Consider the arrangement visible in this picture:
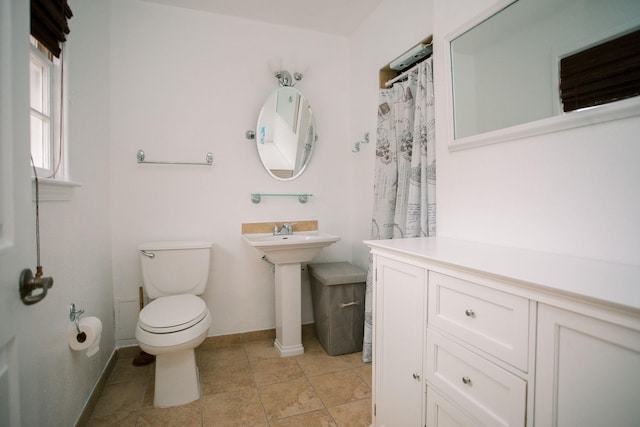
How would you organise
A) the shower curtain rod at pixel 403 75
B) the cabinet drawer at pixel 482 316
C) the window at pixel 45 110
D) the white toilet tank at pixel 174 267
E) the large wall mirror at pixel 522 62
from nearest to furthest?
the cabinet drawer at pixel 482 316, the large wall mirror at pixel 522 62, the window at pixel 45 110, the shower curtain rod at pixel 403 75, the white toilet tank at pixel 174 267

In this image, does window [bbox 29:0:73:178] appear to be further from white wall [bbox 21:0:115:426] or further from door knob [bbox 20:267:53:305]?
door knob [bbox 20:267:53:305]

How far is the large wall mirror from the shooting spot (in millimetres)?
881

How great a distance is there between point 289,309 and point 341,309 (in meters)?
0.38

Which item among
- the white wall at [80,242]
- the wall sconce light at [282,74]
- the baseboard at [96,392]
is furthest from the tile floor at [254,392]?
the wall sconce light at [282,74]

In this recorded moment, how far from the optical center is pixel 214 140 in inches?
91.5

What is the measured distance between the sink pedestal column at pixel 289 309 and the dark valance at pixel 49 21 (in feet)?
5.43

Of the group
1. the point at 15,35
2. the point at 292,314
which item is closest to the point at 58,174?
the point at 15,35

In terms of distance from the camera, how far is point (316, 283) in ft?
7.75

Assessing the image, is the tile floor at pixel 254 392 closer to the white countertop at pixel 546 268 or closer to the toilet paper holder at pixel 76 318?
the toilet paper holder at pixel 76 318

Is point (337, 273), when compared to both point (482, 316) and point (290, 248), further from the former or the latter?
point (482, 316)

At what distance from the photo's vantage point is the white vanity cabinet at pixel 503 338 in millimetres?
598

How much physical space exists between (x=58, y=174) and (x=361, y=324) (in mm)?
2021

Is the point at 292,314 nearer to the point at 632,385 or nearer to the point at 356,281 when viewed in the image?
the point at 356,281

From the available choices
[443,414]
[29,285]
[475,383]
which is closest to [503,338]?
[475,383]
